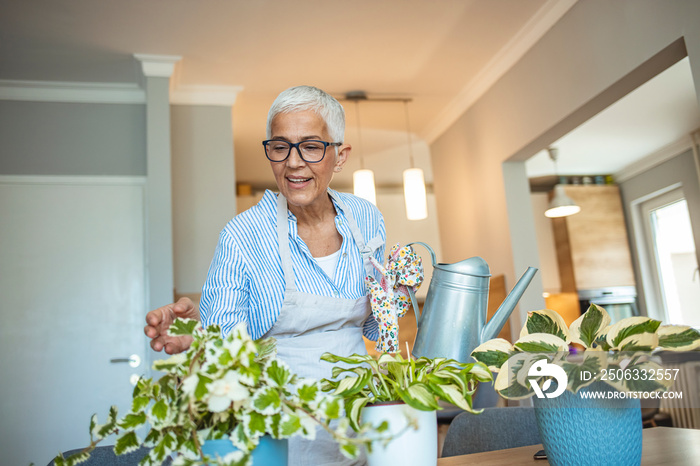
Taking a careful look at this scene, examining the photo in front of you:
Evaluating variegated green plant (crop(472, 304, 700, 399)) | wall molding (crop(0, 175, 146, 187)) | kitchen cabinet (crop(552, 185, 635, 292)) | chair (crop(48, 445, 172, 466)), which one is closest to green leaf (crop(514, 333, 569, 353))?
variegated green plant (crop(472, 304, 700, 399))

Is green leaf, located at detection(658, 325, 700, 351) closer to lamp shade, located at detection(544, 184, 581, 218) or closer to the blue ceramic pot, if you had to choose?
the blue ceramic pot

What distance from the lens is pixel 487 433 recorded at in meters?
1.34

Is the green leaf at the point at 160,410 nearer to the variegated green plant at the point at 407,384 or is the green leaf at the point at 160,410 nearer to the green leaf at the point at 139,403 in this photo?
the green leaf at the point at 139,403

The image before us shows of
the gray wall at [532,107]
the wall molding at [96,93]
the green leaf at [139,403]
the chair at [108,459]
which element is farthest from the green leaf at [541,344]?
the wall molding at [96,93]

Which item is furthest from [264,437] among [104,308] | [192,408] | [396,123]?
[396,123]

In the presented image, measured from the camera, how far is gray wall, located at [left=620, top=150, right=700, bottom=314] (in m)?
5.39

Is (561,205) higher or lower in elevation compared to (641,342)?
higher

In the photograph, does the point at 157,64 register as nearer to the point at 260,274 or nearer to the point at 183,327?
the point at 260,274

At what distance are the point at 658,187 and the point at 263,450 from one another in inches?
242

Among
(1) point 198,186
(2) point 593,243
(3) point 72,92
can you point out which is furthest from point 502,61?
(2) point 593,243

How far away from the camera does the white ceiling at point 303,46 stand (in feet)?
10.4

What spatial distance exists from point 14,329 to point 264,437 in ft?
11.5

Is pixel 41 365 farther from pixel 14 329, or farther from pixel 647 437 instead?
pixel 647 437

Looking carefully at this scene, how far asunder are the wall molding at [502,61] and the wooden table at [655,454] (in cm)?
269
